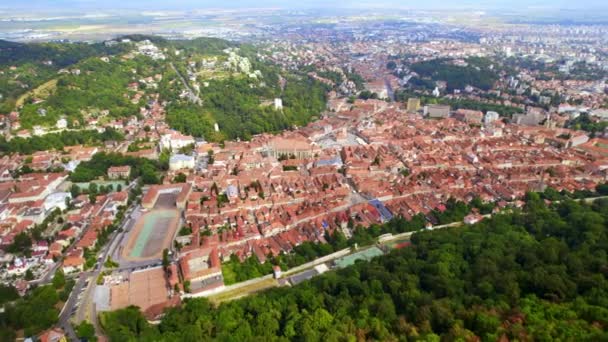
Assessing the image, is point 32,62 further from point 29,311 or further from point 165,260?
point 29,311

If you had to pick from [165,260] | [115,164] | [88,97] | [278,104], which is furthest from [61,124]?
[165,260]

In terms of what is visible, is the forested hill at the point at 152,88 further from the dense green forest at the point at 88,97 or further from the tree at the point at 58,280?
the tree at the point at 58,280

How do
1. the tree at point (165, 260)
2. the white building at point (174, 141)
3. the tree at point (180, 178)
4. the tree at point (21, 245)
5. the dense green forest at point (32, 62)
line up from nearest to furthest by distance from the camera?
the tree at point (165, 260)
the tree at point (21, 245)
the tree at point (180, 178)
the white building at point (174, 141)
the dense green forest at point (32, 62)

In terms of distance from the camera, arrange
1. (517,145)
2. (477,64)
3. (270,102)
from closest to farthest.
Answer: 1. (517,145)
2. (270,102)
3. (477,64)

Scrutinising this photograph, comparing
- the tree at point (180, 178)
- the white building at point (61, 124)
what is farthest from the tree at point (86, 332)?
the white building at point (61, 124)

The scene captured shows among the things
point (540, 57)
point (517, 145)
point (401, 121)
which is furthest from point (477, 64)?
point (517, 145)

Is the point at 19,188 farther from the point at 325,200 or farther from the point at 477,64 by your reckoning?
the point at 477,64

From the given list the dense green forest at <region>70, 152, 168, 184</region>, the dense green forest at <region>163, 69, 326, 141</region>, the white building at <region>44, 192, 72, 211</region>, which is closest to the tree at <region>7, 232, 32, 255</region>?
the white building at <region>44, 192, 72, 211</region>
